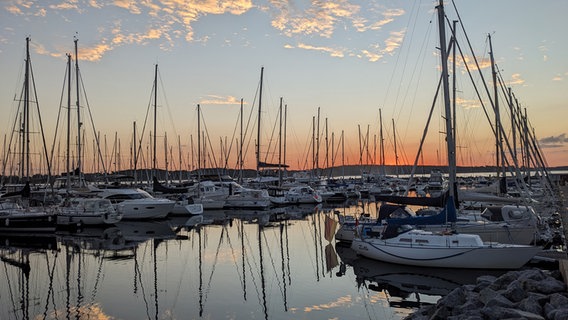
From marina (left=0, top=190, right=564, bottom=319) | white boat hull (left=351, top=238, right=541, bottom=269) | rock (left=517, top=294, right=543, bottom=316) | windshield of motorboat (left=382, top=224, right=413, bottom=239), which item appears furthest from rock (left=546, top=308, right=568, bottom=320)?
windshield of motorboat (left=382, top=224, right=413, bottom=239)

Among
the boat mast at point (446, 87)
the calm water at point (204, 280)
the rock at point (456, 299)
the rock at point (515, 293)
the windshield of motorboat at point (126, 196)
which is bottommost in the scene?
the calm water at point (204, 280)

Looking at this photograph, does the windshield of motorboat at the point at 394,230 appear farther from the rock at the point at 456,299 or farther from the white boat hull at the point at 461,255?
the rock at the point at 456,299

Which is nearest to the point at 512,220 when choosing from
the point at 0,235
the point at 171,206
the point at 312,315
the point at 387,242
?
the point at 387,242

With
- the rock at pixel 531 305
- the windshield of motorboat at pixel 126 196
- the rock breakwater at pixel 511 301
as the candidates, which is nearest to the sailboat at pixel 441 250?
the rock breakwater at pixel 511 301

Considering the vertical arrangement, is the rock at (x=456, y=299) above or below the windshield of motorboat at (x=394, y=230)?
below

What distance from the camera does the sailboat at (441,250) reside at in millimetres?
18016

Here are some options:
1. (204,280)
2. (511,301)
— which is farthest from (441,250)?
(204,280)

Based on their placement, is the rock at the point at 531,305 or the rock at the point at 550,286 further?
the rock at the point at 550,286

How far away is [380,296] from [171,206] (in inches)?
1116

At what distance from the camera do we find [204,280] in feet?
60.7

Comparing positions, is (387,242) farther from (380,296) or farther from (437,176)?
(437,176)

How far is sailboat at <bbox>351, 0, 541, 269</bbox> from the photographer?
18016 mm

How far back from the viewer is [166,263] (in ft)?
71.4

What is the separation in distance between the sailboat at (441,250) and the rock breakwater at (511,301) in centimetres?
589
